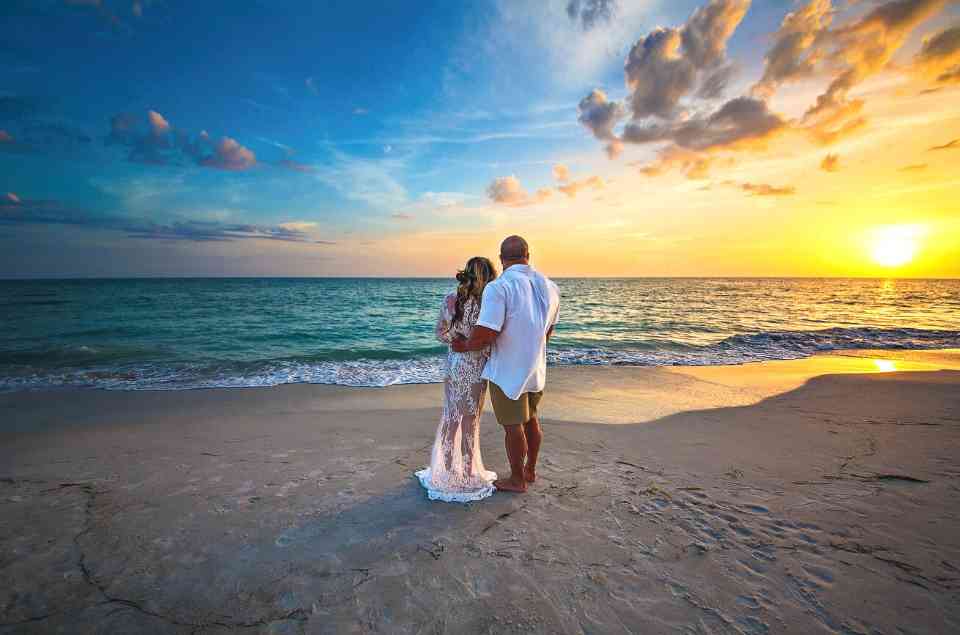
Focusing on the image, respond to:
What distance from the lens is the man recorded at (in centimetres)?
336

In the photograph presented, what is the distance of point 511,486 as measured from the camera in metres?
3.82

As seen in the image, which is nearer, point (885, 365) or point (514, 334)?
point (514, 334)

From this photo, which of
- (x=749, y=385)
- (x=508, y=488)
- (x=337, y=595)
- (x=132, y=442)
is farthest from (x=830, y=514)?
(x=132, y=442)

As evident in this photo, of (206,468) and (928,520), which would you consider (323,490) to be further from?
(928,520)

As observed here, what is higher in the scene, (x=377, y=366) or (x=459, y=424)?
(x=459, y=424)

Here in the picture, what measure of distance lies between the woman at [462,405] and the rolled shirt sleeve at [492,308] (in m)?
0.26

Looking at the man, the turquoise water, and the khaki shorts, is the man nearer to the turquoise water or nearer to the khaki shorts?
the khaki shorts

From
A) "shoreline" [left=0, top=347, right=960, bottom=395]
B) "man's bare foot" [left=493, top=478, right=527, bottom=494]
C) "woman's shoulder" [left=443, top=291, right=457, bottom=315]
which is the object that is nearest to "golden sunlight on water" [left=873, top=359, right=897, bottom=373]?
"shoreline" [left=0, top=347, right=960, bottom=395]

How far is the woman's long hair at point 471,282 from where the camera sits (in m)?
3.55

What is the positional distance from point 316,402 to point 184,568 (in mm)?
4779

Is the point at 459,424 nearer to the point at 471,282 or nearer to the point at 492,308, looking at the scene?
the point at 492,308

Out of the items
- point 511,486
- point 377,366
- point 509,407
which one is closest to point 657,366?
point 377,366

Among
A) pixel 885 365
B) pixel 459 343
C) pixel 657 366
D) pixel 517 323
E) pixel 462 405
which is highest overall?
pixel 517 323

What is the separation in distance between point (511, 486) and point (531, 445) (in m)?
0.45
